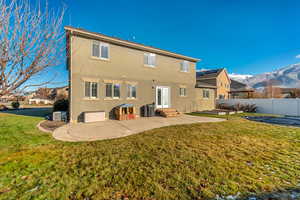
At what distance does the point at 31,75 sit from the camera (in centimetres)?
267

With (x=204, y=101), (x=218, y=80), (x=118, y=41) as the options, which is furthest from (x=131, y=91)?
(x=218, y=80)

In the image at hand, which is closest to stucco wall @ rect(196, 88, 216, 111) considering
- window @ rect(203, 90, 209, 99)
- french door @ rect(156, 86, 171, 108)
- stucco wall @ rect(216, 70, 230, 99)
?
window @ rect(203, 90, 209, 99)

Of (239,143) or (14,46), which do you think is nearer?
(14,46)

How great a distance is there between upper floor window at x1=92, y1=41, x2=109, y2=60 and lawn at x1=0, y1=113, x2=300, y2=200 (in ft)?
23.1

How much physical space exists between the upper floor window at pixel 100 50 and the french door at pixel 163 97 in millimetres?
5625

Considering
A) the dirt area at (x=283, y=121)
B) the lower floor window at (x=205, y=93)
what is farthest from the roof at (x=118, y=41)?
the dirt area at (x=283, y=121)

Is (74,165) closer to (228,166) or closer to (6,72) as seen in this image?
(6,72)

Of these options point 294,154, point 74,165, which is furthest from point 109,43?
point 294,154

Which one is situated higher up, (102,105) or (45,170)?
(102,105)

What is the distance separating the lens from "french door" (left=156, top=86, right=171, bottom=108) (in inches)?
502

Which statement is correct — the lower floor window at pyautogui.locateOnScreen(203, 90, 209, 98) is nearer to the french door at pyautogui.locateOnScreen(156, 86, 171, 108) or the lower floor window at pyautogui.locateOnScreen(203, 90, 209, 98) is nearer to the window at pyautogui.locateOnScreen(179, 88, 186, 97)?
the window at pyautogui.locateOnScreen(179, 88, 186, 97)

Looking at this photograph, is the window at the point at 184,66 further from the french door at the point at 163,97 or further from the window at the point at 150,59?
the window at the point at 150,59

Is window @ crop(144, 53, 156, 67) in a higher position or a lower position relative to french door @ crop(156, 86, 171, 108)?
higher

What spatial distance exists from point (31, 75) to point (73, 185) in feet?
7.99
